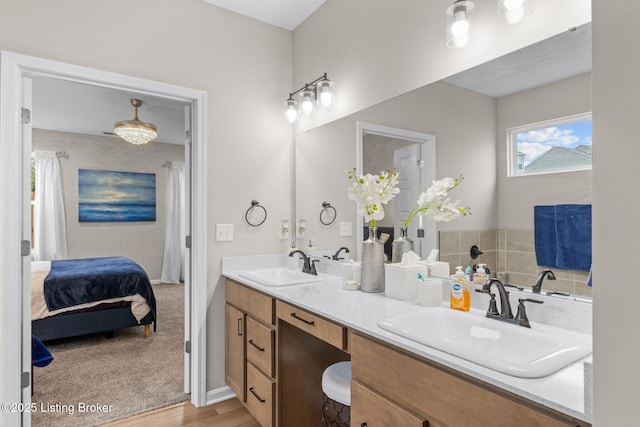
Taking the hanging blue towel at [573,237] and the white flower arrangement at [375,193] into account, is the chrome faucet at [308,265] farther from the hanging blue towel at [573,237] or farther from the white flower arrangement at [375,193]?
the hanging blue towel at [573,237]

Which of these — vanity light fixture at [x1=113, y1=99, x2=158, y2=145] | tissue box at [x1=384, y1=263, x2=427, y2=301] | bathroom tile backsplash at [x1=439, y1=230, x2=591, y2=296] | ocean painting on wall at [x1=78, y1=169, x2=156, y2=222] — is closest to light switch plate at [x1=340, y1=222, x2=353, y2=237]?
tissue box at [x1=384, y1=263, x2=427, y2=301]

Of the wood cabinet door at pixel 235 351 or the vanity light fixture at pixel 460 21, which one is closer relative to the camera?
the vanity light fixture at pixel 460 21

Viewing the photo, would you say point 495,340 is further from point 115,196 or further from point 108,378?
point 115,196

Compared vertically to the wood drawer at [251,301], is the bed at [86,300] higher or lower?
lower

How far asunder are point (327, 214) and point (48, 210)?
4.76 meters

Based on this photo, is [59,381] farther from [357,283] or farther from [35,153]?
[35,153]

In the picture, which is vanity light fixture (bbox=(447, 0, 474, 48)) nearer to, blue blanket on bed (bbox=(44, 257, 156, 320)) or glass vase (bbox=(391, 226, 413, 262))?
glass vase (bbox=(391, 226, 413, 262))

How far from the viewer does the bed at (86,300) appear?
3188 mm

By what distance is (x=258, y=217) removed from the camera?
261cm

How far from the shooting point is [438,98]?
1.70 meters

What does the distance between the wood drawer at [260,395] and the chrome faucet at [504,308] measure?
113 centimetres

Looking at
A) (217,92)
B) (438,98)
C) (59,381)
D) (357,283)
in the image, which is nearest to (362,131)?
(438,98)

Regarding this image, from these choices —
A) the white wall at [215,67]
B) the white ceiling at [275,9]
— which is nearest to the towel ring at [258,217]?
the white wall at [215,67]

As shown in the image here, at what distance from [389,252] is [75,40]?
6.74ft
